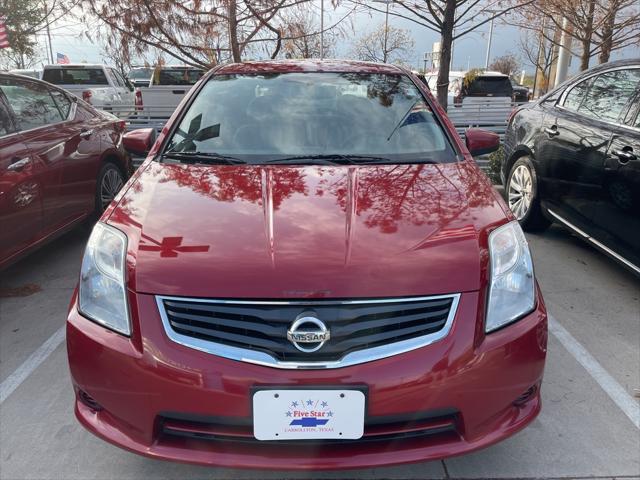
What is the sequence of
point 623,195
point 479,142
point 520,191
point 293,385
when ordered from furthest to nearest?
1. point 520,191
2. point 623,195
3. point 479,142
4. point 293,385

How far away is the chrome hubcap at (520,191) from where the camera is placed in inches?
182

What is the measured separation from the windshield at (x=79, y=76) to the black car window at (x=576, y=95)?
39.9ft

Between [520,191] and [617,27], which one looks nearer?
[520,191]

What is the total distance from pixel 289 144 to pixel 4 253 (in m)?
2.00

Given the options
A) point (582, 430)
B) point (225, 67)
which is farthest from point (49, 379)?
point (582, 430)

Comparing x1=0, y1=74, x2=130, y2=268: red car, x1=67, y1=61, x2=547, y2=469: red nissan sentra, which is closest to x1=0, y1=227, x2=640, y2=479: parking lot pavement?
x1=67, y1=61, x2=547, y2=469: red nissan sentra

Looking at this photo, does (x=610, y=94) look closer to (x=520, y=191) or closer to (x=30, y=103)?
(x=520, y=191)


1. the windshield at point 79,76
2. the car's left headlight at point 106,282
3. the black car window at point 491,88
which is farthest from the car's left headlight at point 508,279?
the windshield at point 79,76

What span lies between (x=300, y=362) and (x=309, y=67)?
7.32 ft

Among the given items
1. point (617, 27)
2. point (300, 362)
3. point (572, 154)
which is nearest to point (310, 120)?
point (300, 362)

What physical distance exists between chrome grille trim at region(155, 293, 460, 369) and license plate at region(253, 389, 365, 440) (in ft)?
0.27

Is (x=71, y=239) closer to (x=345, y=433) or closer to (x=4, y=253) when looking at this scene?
(x=4, y=253)

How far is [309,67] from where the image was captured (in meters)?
3.32

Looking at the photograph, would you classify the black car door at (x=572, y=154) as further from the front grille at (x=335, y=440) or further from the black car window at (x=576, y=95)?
the front grille at (x=335, y=440)
